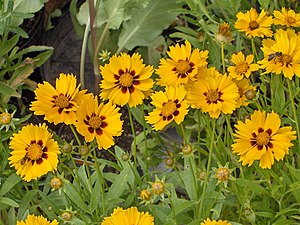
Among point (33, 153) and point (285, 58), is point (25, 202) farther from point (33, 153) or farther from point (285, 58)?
point (285, 58)

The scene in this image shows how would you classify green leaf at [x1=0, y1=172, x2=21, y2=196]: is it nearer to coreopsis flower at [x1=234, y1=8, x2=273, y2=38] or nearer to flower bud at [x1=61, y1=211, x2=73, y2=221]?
flower bud at [x1=61, y1=211, x2=73, y2=221]

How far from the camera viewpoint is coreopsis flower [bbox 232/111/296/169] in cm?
81

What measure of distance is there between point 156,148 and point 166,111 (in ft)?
1.55

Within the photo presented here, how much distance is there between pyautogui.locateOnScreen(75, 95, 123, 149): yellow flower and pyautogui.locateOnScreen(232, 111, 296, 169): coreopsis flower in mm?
166

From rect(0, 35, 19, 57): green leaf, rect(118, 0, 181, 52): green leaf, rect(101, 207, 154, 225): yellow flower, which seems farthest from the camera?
rect(118, 0, 181, 52): green leaf

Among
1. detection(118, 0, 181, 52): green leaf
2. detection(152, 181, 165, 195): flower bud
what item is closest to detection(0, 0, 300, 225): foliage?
detection(152, 181, 165, 195): flower bud

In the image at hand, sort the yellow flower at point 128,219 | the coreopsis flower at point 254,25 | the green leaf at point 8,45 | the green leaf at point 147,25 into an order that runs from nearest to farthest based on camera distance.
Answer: the yellow flower at point 128,219, the coreopsis flower at point 254,25, the green leaf at point 8,45, the green leaf at point 147,25

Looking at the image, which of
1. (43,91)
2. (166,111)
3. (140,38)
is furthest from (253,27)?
(140,38)

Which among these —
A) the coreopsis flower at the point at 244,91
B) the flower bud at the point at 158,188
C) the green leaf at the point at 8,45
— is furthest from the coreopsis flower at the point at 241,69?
the green leaf at the point at 8,45

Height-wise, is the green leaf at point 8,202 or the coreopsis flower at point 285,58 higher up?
the green leaf at point 8,202

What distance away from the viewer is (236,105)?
853 mm

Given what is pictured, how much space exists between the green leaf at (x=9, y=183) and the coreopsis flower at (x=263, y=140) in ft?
1.27

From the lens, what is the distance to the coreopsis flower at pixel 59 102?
82cm

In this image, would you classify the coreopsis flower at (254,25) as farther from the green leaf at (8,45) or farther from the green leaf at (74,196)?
the green leaf at (8,45)
